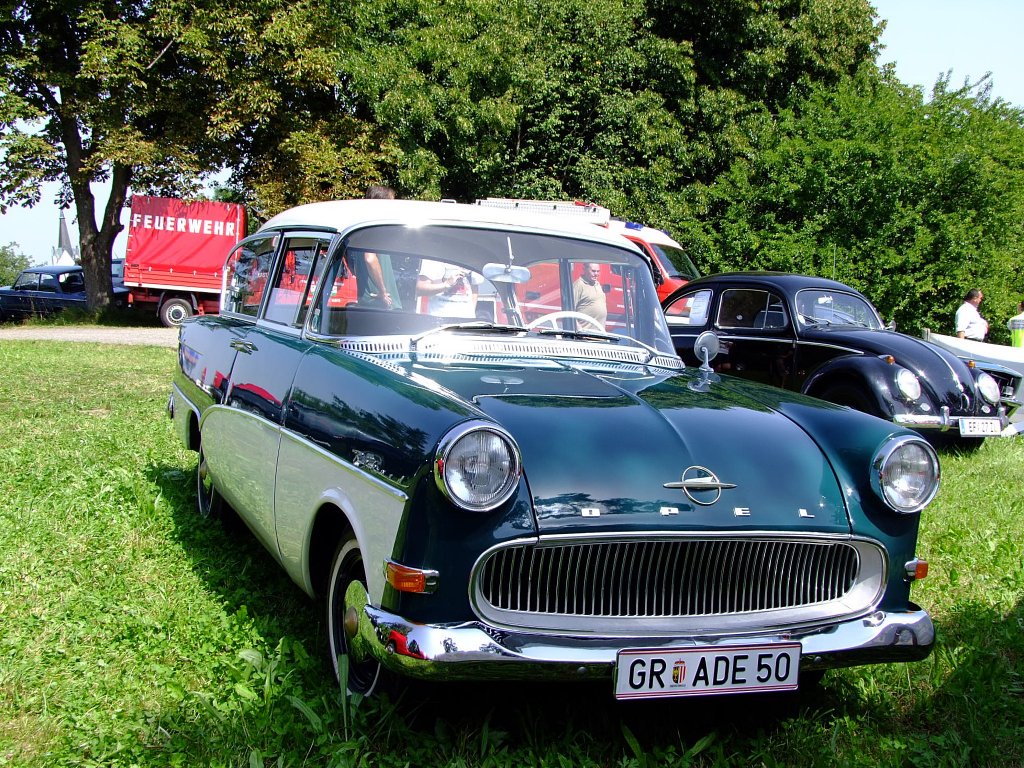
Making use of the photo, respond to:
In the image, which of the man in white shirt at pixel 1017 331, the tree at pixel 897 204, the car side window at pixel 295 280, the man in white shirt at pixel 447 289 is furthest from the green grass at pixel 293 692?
the tree at pixel 897 204

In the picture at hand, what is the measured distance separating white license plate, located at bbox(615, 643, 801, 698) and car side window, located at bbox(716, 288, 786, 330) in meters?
6.07

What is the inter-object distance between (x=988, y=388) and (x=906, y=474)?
557 centimetres

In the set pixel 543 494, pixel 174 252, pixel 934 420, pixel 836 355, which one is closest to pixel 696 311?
pixel 836 355

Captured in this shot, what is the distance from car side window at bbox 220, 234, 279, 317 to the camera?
16.0ft

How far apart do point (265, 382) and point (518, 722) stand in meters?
1.73

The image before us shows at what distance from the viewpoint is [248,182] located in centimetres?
2370

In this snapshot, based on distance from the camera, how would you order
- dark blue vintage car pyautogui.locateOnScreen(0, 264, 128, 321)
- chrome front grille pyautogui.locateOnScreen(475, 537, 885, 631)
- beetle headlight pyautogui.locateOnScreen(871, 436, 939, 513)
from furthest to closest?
1. dark blue vintage car pyautogui.locateOnScreen(0, 264, 128, 321)
2. beetle headlight pyautogui.locateOnScreen(871, 436, 939, 513)
3. chrome front grille pyautogui.locateOnScreen(475, 537, 885, 631)

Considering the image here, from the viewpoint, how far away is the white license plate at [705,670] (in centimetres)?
259

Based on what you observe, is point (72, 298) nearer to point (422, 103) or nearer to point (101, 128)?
point (101, 128)

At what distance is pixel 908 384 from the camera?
748cm

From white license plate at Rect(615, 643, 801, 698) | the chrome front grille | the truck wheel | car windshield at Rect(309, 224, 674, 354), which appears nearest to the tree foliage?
the truck wheel

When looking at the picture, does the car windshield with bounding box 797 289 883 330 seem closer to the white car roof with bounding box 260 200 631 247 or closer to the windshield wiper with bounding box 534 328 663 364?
the white car roof with bounding box 260 200 631 247

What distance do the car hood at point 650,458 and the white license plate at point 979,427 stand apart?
492cm

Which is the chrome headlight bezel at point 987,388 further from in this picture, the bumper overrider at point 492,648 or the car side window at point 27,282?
the car side window at point 27,282
